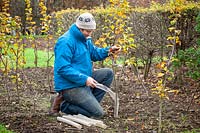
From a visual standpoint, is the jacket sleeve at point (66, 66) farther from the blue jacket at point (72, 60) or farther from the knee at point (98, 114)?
the knee at point (98, 114)

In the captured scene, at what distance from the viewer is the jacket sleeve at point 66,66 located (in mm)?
5634

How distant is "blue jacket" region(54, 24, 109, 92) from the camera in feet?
A: 18.6

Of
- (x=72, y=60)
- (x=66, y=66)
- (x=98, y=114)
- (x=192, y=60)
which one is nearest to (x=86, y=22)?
(x=72, y=60)

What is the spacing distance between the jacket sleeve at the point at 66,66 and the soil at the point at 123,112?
1.90ft

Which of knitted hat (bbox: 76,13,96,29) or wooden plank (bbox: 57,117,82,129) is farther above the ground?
knitted hat (bbox: 76,13,96,29)

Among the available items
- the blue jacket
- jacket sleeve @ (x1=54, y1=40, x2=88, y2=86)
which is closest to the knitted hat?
the blue jacket

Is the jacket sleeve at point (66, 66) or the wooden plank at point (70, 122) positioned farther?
the jacket sleeve at point (66, 66)

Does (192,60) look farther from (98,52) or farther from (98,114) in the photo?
(98,114)

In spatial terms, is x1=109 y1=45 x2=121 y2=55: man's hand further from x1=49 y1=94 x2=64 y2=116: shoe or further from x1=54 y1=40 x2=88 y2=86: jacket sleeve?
x1=49 y1=94 x2=64 y2=116: shoe

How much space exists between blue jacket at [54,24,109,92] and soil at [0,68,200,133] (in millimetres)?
535

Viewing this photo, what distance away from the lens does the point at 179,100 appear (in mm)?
7164

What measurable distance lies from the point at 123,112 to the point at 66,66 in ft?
3.63

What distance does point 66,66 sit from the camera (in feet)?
18.6

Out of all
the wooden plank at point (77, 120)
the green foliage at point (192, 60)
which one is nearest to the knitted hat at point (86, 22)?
the wooden plank at point (77, 120)
